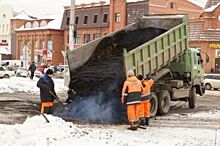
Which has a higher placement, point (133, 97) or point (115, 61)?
point (115, 61)

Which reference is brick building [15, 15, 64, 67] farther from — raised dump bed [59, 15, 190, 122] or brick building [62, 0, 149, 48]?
raised dump bed [59, 15, 190, 122]

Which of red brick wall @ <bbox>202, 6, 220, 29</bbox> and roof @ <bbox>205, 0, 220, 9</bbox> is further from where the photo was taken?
roof @ <bbox>205, 0, 220, 9</bbox>

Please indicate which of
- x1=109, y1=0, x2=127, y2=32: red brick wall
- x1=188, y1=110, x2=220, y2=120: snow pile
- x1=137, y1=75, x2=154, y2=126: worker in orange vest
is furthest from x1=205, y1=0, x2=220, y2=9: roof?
x1=137, y1=75, x2=154, y2=126: worker in orange vest

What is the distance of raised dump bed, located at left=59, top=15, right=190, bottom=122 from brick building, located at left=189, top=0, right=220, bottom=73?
34982 millimetres

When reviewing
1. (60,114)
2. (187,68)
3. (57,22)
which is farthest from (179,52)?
(57,22)

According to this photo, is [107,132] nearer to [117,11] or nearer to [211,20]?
[211,20]

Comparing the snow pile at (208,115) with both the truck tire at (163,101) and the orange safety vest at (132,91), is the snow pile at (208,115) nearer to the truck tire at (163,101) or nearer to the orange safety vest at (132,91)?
the truck tire at (163,101)

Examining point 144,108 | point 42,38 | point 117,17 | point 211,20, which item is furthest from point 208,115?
point 42,38

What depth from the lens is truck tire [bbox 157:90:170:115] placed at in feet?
57.2

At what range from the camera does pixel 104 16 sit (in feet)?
249

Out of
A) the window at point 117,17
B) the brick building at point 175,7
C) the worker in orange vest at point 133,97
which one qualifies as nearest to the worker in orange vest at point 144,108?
the worker in orange vest at point 133,97

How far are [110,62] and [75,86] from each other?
1656 millimetres

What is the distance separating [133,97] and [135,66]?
2186 mm

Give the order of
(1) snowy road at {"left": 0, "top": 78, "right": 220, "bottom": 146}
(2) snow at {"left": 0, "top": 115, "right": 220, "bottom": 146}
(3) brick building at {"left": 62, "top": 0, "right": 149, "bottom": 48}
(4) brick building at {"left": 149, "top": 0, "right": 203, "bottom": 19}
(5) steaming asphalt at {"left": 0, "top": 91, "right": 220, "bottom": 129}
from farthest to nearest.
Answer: (3) brick building at {"left": 62, "top": 0, "right": 149, "bottom": 48} → (4) brick building at {"left": 149, "top": 0, "right": 203, "bottom": 19} → (5) steaming asphalt at {"left": 0, "top": 91, "right": 220, "bottom": 129} → (1) snowy road at {"left": 0, "top": 78, "right": 220, "bottom": 146} → (2) snow at {"left": 0, "top": 115, "right": 220, "bottom": 146}
